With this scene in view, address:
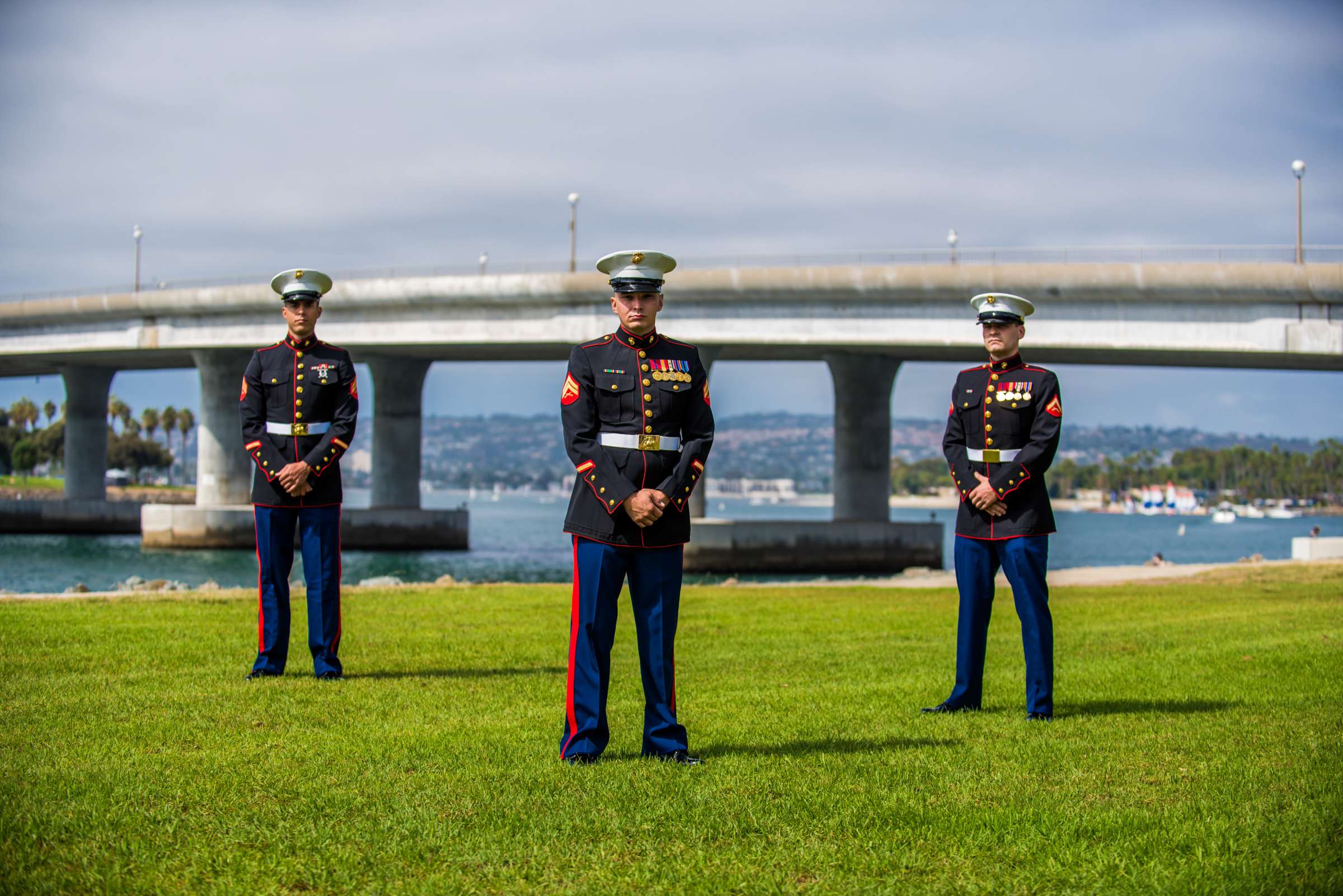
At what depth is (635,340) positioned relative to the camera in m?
6.66

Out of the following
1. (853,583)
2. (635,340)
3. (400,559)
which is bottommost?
(400,559)

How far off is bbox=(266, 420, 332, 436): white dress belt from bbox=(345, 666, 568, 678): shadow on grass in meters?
1.71

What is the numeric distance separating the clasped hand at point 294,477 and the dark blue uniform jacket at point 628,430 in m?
3.04

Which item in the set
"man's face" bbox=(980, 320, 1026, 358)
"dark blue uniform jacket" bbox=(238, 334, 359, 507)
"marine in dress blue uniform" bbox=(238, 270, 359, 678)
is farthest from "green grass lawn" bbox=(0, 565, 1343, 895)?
"man's face" bbox=(980, 320, 1026, 358)

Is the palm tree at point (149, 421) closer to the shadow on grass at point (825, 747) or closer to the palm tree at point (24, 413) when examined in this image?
the palm tree at point (24, 413)

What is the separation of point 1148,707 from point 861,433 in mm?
35806

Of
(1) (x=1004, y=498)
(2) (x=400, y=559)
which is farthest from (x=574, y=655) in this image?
(2) (x=400, y=559)

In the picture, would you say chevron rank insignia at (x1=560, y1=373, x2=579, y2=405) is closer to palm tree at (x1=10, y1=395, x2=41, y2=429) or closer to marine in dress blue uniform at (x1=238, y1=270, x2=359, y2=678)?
marine in dress blue uniform at (x1=238, y1=270, x2=359, y2=678)

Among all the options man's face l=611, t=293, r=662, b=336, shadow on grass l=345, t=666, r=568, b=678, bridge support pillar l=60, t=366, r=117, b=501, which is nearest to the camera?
man's face l=611, t=293, r=662, b=336

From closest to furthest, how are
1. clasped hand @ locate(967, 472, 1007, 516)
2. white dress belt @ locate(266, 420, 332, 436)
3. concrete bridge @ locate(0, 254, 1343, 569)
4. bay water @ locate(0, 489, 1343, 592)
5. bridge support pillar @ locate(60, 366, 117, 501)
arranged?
1. clasped hand @ locate(967, 472, 1007, 516)
2. white dress belt @ locate(266, 420, 332, 436)
3. concrete bridge @ locate(0, 254, 1343, 569)
4. bay water @ locate(0, 489, 1343, 592)
5. bridge support pillar @ locate(60, 366, 117, 501)

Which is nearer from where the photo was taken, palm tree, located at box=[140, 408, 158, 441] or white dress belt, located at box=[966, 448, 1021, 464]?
white dress belt, located at box=[966, 448, 1021, 464]

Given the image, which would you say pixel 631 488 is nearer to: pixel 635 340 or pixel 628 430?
pixel 628 430

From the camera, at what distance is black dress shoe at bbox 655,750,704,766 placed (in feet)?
20.4

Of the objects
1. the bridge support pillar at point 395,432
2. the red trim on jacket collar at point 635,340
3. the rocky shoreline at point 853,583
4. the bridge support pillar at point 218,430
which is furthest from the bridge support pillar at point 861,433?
the red trim on jacket collar at point 635,340
